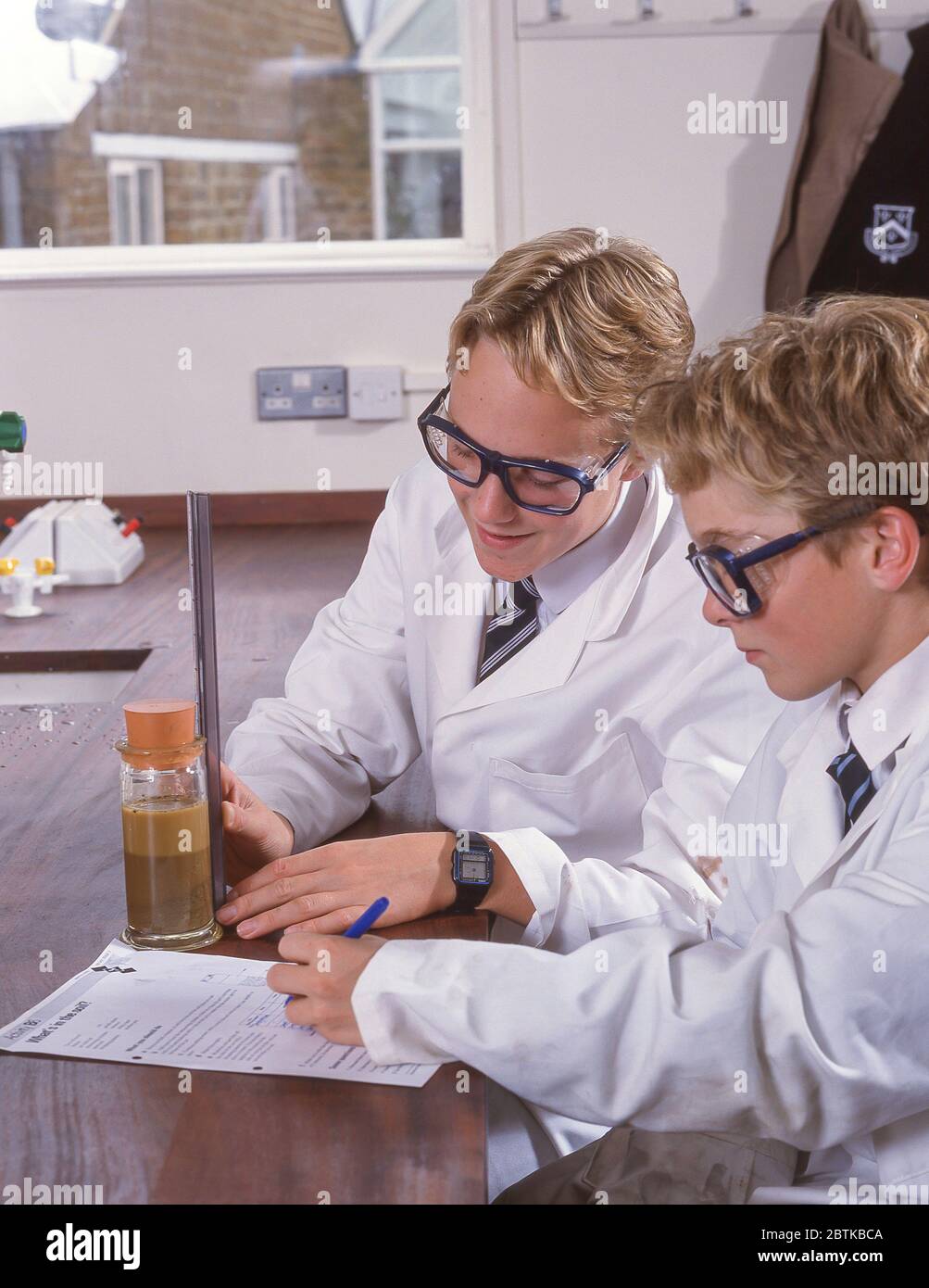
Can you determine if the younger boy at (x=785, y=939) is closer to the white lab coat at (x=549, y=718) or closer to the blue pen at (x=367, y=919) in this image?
the blue pen at (x=367, y=919)

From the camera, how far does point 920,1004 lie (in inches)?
34.6

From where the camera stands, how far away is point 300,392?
113 inches

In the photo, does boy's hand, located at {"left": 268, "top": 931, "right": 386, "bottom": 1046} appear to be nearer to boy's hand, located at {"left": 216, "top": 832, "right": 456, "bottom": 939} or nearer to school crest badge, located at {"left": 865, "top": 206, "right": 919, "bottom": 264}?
boy's hand, located at {"left": 216, "top": 832, "right": 456, "bottom": 939}

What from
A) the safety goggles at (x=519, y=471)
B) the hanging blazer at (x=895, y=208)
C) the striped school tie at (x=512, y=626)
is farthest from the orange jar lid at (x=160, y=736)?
the hanging blazer at (x=895, y=208)

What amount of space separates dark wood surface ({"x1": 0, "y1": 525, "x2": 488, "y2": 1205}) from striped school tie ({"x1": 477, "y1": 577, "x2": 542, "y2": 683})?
169 millimetres

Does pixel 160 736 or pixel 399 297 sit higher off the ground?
pixel 399 297

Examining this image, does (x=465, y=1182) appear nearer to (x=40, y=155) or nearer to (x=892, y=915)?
(x=892, y=915)

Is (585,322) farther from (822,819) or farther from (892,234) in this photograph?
(892,234)

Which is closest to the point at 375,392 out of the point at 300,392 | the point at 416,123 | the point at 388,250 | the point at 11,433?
the point at 300,392

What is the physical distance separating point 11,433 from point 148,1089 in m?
0.56

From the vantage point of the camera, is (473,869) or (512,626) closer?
(473,869)

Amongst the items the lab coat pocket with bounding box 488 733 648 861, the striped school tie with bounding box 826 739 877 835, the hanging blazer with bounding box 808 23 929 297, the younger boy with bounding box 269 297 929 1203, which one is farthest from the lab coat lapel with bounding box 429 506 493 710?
the hanging blazer with bounding box 808 23 929 297
